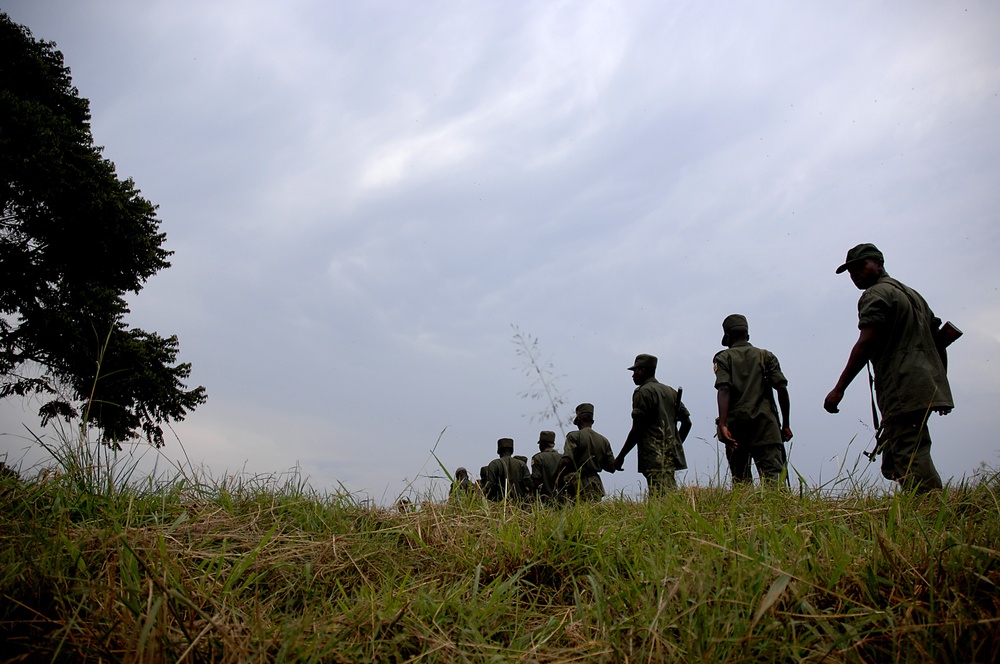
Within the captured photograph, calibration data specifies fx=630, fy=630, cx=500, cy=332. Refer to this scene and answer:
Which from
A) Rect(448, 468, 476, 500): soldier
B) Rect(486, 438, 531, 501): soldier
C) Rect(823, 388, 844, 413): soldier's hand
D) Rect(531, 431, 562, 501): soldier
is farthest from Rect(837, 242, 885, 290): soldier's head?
Rect(486, 438, 531, 501): soldier

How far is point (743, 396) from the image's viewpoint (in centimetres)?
670

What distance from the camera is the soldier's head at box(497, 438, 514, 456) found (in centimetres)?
1322

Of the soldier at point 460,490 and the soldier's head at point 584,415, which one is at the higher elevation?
the soldier's head at point 584,415

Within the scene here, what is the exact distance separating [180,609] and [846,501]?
314 centimetres

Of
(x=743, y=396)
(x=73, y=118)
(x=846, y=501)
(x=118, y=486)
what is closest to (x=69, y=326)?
(x=73, y=118)

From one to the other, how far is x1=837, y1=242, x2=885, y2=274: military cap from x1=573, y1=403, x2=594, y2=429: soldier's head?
5524 mm

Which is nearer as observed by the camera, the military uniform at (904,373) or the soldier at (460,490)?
the soldier at (460,490)

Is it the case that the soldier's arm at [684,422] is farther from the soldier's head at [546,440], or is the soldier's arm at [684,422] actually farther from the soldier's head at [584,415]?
the soldier's head at [546,440]

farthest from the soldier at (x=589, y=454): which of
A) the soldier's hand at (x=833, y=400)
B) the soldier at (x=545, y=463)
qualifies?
the soldier's hand at (x=833, y=400)

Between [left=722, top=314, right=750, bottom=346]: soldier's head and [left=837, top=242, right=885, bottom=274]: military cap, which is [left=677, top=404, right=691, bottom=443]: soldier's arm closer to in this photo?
[left=722, top=314, right=750, bottom=346]: soldier's head

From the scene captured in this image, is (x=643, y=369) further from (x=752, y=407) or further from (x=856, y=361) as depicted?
(x=856, y=361)

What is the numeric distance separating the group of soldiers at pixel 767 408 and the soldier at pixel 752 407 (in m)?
0.01

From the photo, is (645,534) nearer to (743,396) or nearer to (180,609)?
(180,609)

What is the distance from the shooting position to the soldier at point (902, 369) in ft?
14.0
